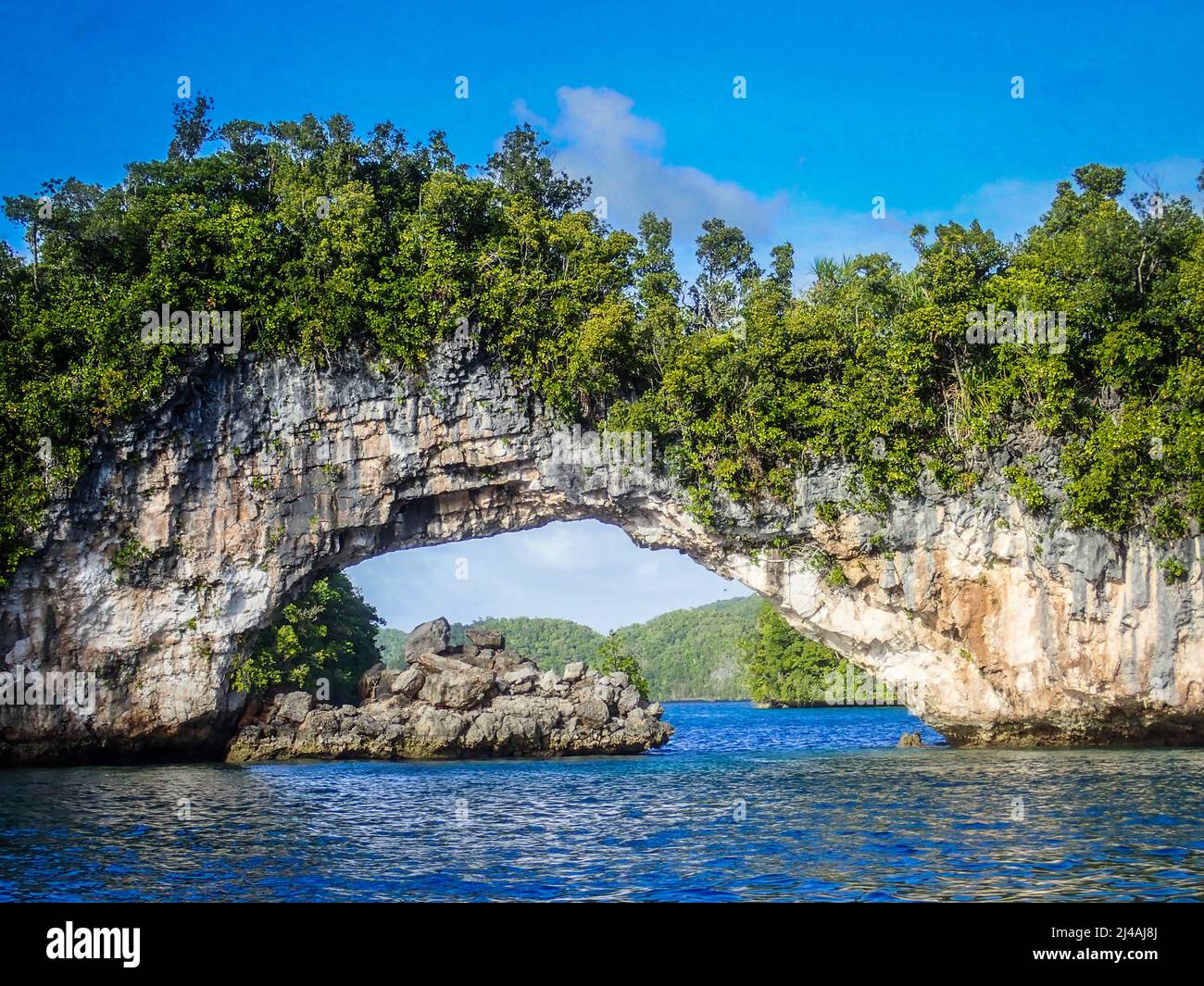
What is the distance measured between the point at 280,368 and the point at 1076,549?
21.1 metres

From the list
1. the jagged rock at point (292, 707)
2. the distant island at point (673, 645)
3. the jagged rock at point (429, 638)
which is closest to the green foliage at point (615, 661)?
the jagged rock at point (429, 638)

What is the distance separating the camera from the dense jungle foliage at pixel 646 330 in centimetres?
2412

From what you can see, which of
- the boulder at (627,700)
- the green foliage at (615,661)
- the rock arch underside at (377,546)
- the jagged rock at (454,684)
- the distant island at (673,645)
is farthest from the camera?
the distant island at (673,645)

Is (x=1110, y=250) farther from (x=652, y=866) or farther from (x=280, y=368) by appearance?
(x=280, y=368)

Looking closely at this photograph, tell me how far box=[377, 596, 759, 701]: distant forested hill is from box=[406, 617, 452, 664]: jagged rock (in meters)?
77.8

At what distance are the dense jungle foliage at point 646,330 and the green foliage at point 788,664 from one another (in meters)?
37.2

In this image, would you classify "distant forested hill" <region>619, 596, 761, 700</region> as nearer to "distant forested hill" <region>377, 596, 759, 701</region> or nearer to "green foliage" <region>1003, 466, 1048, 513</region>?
"distant forested hill" <region>377, 596, 759, 701</region>

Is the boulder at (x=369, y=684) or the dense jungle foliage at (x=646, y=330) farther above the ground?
the dense jungle foliage at (x=646, y=330)

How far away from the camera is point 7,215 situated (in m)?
27.7

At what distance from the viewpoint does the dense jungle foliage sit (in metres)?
24.1

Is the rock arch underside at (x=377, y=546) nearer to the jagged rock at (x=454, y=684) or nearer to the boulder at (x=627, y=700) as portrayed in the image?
the jagged rock at (x=454, y=684)

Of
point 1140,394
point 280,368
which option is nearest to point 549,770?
point 280,368

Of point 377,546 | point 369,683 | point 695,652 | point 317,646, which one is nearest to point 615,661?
point 369,683

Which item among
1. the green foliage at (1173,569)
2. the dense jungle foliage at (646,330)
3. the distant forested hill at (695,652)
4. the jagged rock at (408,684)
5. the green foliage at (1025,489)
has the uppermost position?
the dense jungle foliage at (646,330)
